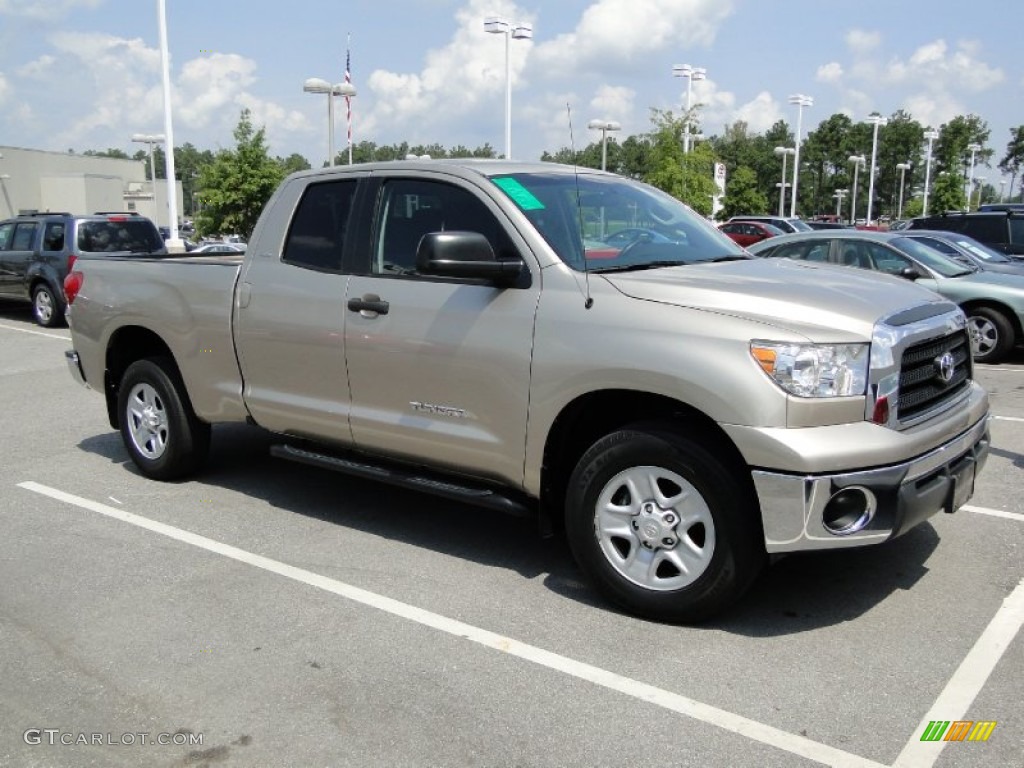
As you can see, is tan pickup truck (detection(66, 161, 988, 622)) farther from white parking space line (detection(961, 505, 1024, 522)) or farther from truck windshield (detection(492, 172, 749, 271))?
white parking space line (detection(961, 505, 1024, 522))

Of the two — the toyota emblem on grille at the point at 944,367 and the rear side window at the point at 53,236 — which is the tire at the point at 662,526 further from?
the rear side window at the point at 53,236

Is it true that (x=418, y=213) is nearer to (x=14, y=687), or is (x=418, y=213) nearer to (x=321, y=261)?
(x=321, y=261)

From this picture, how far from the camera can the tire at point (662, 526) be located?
376cm

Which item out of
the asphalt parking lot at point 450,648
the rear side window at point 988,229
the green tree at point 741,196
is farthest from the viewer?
the green tree at point 741,196

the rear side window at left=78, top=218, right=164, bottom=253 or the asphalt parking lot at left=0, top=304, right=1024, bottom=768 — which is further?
the rear side window at left=78, top=218, right=164, bottom=253

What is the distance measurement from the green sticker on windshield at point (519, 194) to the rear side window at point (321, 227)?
0.96 metres

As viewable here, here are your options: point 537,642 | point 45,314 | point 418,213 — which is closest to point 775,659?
point 537,642

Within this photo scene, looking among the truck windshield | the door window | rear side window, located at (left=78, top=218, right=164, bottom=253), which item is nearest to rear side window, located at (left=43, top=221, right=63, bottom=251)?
rear side window, located at (left=78, top=218, right=164, bottom=253)

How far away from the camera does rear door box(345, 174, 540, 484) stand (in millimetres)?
4301

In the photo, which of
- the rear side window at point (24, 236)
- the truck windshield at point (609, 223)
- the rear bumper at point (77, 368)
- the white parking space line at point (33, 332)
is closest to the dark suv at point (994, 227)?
the truck windshield at point (609, 223)

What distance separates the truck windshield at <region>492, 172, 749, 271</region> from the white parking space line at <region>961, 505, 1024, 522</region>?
6.84 feet

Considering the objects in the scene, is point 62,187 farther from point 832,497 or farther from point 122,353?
point 832,497

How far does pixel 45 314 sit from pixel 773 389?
50.1 ft
